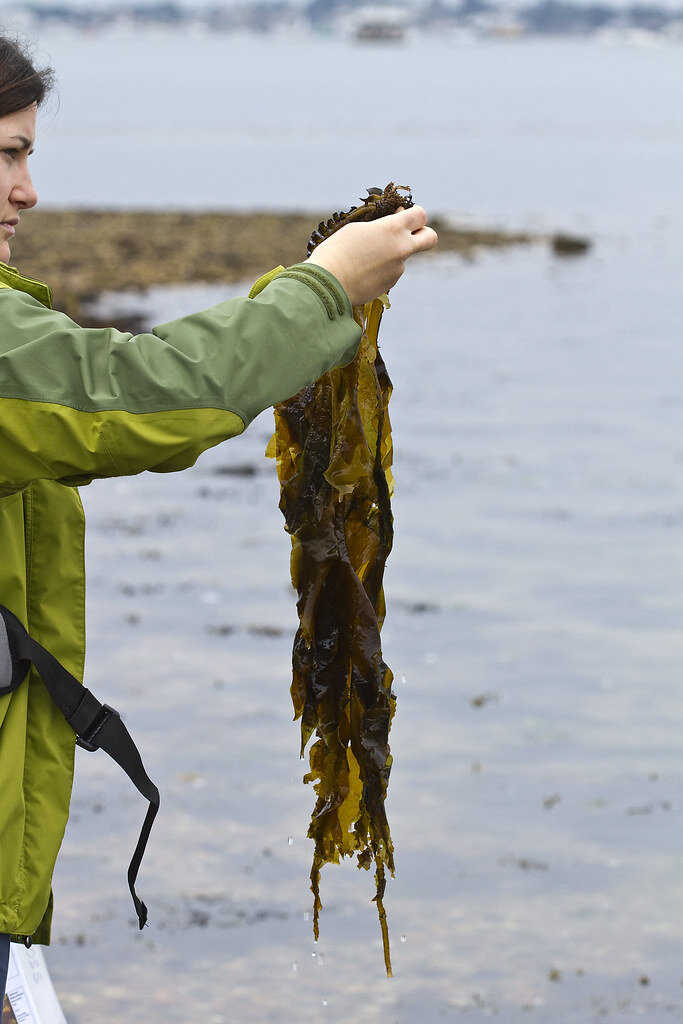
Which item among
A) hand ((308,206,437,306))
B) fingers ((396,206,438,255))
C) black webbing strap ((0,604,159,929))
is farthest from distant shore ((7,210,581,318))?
hand ((308,206,437,306))

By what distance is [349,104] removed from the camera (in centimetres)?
13488

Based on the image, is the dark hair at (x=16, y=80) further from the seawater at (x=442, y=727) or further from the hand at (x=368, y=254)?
the seawater at (x=442, y=727)

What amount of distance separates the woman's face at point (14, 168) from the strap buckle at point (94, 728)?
2.64ft

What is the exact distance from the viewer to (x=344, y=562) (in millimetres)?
3070

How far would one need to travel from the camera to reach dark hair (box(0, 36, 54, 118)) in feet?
8.10

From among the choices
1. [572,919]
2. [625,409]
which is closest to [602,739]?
[572,919]

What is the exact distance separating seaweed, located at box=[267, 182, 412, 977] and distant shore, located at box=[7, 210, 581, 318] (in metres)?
20.1

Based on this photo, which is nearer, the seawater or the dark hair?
the dark hair

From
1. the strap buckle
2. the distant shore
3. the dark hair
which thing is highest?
the dark hair

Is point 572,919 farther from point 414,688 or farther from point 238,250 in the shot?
point 238,250

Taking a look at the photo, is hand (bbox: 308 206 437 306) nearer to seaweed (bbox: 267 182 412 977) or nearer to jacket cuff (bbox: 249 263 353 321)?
jacket cuff (bbox: 249 263 353 321)

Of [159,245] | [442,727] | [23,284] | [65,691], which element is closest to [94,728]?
[65,691]

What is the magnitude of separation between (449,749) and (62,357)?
239 inches

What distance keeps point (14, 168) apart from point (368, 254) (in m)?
0.62
